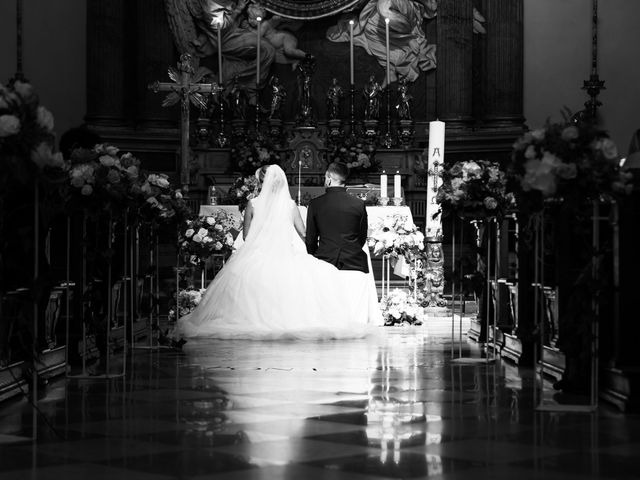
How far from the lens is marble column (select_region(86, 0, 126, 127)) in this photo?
19750 millimetres

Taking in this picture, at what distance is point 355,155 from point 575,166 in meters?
12.9

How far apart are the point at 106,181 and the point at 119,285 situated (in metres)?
2.70

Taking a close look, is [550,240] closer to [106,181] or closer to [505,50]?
[106,181]

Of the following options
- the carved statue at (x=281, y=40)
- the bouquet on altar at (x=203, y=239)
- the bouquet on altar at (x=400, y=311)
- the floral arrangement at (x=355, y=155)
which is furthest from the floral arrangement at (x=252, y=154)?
the bouquet on altar at (x=400, y=311)

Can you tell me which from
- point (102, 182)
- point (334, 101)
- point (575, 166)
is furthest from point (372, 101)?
point (575, 166)

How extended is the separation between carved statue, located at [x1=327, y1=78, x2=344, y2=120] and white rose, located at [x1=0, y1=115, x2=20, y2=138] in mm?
14406

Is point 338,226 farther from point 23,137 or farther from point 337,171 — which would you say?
point 23,137

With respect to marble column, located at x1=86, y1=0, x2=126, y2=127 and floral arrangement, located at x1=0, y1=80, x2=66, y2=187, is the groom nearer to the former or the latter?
floral arrangement, located at x1=0, y1=80, x2=66, y2=187

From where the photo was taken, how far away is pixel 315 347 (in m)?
10.4

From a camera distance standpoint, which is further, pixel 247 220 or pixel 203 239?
pixel 203 239

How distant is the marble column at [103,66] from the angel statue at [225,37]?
1.03m

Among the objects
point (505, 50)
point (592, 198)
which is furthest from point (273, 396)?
point (505, 50)

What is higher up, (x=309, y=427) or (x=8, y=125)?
(x=8, y=125)

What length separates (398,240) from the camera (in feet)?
47.9
